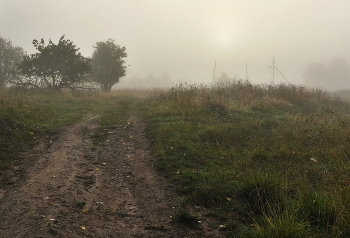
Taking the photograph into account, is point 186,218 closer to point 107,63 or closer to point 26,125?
point 26,125

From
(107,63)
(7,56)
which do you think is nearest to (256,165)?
(107,63)

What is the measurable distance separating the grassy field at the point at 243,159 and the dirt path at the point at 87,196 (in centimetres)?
40

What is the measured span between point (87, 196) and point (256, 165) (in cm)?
362

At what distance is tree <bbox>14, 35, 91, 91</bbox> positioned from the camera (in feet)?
71.8

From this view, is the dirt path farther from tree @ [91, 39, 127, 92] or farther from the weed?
tree @ [91, 39, 127, 92]

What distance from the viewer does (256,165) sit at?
20.2 feet

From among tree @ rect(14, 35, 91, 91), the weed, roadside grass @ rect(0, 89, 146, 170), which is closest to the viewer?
the weed

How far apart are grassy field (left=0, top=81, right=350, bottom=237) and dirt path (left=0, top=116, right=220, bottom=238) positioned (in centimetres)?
40

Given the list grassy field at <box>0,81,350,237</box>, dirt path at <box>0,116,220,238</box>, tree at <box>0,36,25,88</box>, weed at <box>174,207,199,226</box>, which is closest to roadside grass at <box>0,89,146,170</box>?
grassy field at <box>0,81,350,237</box>

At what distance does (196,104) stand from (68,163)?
7.83 metres

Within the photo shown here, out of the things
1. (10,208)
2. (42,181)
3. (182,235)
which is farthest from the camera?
(42,181)

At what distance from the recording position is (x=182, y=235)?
387 centimetres

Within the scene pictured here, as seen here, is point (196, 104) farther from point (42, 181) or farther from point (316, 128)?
point (42, 181)

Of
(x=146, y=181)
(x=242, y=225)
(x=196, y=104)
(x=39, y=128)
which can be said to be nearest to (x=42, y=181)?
(x=146, y=181)
